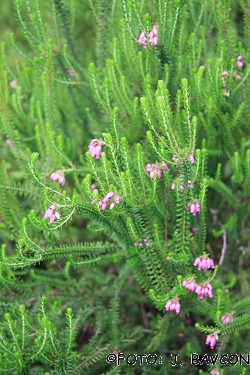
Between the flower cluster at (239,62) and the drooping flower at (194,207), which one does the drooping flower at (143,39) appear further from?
the drooping flower at (194,207)

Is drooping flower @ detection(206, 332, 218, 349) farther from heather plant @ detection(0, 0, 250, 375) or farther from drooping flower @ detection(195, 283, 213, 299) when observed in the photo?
drooping flower @ detection(195, 283, 213, 299)

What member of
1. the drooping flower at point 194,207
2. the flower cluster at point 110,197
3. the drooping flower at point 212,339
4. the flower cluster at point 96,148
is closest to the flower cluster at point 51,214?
the flower cluster at point 110,197

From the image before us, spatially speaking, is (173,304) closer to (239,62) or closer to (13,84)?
(239,62)

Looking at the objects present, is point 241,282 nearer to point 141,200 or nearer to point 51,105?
point 141,200

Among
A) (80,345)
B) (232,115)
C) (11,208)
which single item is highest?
(232,115)

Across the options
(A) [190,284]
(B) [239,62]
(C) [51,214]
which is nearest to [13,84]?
(C) [51,214]

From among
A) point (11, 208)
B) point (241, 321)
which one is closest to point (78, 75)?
point (11, 208)

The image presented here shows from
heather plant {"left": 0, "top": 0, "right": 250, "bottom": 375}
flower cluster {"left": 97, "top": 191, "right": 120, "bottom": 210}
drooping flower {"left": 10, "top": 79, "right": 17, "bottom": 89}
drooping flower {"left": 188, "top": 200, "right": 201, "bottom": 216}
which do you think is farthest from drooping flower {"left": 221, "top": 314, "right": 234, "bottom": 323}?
drooping flower {"left": 10, "top": 79, "right": 17, "bottom": 89}
